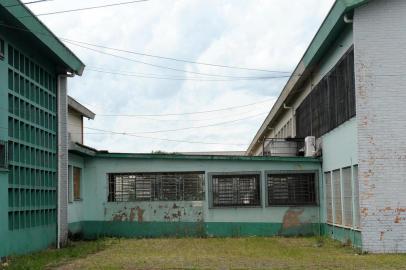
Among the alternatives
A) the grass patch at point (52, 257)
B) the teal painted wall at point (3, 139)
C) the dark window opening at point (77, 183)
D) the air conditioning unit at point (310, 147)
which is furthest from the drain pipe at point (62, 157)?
the air conditioning unit at point (310, 147)

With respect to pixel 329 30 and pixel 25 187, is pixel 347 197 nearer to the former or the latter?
pixel 329 30

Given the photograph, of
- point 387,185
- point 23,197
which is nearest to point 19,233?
point 23,197

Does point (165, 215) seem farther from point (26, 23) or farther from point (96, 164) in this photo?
point (26, 23)

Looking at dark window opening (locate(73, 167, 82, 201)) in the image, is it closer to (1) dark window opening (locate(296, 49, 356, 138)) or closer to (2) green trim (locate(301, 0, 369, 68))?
(1) dark window opening (locate(296, 49, 356, 138))

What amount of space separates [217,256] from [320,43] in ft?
26.5

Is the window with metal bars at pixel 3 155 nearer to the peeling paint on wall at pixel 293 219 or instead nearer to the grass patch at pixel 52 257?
the grass patch at pixel 52 257

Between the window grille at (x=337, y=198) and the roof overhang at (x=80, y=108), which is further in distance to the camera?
the roof overhang at (x=80, y=108)

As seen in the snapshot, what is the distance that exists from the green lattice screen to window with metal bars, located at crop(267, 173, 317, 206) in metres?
7.99

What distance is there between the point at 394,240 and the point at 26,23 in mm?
10977

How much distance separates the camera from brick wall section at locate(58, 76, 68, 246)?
20828 millimetres

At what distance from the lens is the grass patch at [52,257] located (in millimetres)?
14403

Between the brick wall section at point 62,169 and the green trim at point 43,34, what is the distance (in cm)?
76

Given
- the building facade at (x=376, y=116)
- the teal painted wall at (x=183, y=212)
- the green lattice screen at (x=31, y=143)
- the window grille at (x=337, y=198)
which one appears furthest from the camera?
the teal painted wall at (x=183, y=212)

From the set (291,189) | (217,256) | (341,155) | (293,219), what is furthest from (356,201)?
(291,189)
